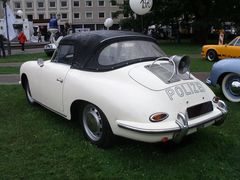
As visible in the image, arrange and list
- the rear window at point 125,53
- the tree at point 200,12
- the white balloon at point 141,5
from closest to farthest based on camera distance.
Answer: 1. the rear window at point 125,53
2. the white balloon at point 141,5
3. the tree at point 200,12

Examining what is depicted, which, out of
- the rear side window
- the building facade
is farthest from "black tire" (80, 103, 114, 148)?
the building facade

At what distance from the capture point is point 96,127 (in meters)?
4.65

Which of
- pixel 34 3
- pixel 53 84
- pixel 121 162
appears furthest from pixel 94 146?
pixel 34 3

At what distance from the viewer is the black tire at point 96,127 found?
443 centimetres

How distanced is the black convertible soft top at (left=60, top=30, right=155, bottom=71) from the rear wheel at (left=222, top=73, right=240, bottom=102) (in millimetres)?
2367

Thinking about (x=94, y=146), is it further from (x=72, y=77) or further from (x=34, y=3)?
(x=34, y=3)

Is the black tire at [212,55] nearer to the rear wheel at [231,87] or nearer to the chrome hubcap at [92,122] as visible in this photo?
the rear wheel at [231,87]

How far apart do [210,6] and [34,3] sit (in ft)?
209

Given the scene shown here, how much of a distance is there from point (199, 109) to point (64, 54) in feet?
8.24

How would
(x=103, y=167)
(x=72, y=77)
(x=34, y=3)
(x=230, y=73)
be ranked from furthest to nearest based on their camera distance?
(x=34, y=3) → (x=230, y=73) → (x=72, y=77) → (x=103, y=167)

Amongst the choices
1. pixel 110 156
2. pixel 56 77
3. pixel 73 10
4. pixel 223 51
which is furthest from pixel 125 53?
pixel 73 10

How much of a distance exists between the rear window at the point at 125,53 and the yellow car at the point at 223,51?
10219 mm

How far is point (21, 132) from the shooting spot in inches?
215

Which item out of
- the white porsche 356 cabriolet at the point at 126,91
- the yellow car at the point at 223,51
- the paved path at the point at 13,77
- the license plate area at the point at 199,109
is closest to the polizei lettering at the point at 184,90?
the white porsche 356 cabriolet at the point at 126,91
